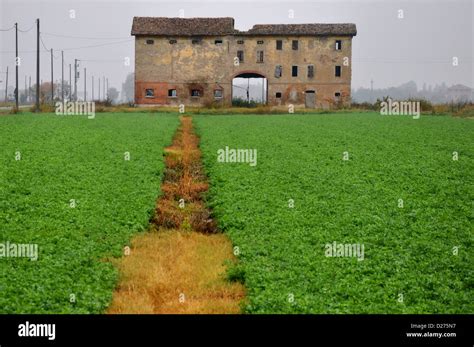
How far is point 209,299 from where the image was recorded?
11992mm

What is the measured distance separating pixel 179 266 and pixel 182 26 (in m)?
73.6

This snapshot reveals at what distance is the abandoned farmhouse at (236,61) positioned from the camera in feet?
267

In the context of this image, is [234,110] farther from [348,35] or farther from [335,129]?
[335,129]

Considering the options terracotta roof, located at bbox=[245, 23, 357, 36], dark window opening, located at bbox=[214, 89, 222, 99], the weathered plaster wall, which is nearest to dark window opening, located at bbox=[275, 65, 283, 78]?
the weathered plaster wall

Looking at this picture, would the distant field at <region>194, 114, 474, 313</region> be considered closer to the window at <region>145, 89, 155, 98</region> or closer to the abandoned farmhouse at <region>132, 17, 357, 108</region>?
the abandoned farmhouse at <region>132, 17, 357, 108</region>

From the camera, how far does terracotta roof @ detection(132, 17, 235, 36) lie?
272 feet

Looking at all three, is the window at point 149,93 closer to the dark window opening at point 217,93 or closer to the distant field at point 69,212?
the dark window opening at point 217,93

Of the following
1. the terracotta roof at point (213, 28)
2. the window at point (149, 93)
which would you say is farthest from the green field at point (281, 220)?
the terracotta roof at point (213, 28)

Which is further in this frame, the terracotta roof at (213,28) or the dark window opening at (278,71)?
the terracotta roof at (213,28)

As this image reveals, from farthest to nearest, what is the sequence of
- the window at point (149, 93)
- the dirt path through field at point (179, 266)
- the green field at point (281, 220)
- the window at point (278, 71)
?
the window at point (278, 71) < the window at point (149, 93) < the dirt path through field at point (179, 266) < the green field at point (281, 220)

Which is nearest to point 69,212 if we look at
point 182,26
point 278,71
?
point 278,71
